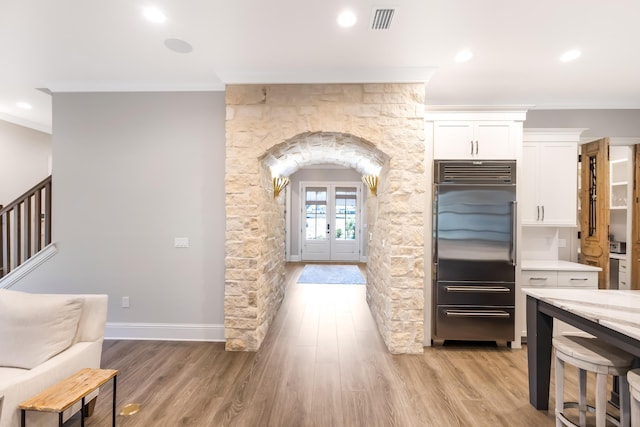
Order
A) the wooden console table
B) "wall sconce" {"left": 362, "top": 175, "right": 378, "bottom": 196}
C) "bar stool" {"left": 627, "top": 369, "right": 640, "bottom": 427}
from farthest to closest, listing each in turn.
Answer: "wall sconce" {"left": 362, "top": 175, "right": 378, "bottom": 196}, the wooden console table, "bar stool" {"left": 627, "top": 369, "right": 640, "bottom": 427}

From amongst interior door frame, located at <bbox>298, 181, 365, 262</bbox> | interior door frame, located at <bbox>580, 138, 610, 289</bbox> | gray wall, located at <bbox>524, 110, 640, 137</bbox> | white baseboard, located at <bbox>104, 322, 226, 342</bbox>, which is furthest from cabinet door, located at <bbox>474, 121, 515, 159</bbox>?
interior door frame, located at <bbox>298, 181, 365, 262</bbox>

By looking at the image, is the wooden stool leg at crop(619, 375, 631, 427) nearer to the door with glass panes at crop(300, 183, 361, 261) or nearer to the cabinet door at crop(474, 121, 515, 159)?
the cabinet door at crop(474, 121, 515, 159)

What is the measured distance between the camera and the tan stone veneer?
3139mm

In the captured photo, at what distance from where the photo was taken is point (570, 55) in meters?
2.74

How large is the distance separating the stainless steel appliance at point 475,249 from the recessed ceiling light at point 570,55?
104 cm

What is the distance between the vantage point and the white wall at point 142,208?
3469 mm

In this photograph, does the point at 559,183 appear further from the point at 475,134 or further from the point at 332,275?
the point at 332,275

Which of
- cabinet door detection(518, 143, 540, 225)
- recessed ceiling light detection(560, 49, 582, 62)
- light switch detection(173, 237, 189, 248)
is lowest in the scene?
light switch detection(173, 237, 189, 248)

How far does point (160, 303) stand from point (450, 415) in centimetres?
318

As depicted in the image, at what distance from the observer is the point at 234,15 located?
2.24m

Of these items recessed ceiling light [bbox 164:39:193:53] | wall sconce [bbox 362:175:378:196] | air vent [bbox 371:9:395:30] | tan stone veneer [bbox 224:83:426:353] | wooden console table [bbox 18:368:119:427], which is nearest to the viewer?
wooden console table [bbox 18:368:119:427]

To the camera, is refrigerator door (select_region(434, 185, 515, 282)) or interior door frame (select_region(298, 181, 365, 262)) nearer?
refrigerator door (select_region(434, 185, 515, 282))

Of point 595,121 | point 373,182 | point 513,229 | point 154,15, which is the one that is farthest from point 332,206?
point 154,15

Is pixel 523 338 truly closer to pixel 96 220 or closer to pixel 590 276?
pixel 590 276
